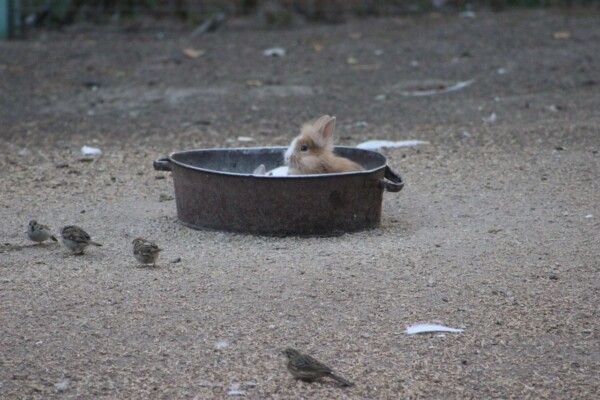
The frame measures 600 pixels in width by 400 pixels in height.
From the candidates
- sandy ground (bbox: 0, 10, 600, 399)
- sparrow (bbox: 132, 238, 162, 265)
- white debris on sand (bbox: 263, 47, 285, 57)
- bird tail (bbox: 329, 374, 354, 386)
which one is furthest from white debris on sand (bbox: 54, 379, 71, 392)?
white debris on sand (bbox: 263, 47, 285, 57)

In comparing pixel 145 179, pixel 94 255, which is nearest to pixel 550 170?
pixel 145 179

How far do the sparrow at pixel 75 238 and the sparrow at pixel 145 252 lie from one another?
15.5 inches

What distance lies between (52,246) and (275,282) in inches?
70.4

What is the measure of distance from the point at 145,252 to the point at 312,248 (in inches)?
42.8

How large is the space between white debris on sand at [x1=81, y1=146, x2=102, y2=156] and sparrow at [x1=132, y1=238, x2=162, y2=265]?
3.99 meters

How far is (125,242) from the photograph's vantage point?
24.0 feet

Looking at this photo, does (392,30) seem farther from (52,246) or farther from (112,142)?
(52,246)

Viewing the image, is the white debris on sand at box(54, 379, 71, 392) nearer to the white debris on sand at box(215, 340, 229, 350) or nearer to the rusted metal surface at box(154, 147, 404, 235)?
the white debris on sand at box(215, 340, 229, 350)

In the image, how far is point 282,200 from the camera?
7.19m

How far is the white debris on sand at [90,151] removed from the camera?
10422mm

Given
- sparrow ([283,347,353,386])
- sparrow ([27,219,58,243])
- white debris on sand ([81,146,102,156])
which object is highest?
sparrow ([283,347,353,386])

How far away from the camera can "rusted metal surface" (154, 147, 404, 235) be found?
23.5 feet

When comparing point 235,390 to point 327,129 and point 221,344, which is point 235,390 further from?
point 327,129


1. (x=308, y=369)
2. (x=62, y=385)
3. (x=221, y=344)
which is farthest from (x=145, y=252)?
(x=308, y=369)
